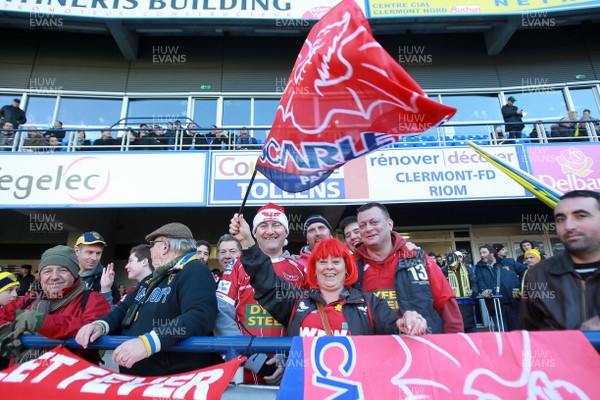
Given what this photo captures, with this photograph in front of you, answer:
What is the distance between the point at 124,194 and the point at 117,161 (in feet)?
2.72

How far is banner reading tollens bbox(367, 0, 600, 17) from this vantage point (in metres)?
10.6

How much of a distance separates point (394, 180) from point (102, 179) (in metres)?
6.57

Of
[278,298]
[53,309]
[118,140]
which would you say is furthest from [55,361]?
[118,140]

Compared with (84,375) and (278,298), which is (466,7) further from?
(84,375)

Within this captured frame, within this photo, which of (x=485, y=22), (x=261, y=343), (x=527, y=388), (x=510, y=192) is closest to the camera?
(x=527, y=388)

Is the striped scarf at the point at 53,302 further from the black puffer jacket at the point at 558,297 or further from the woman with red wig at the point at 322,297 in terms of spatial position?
the black puffer jacket at the point at 558,297

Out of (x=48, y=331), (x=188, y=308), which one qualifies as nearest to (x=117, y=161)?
(x=48, y=331)

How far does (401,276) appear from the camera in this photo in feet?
8.63

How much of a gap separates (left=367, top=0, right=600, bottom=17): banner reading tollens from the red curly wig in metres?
10.6

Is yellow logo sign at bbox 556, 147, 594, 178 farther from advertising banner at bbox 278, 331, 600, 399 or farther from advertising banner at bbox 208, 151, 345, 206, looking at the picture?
advertising banner at bbox 278, 331, 600, 399

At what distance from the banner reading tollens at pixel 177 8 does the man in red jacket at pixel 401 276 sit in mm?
9842

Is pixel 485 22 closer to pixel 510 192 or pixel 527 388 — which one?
pixel 510 192

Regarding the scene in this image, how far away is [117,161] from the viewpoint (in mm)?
8195

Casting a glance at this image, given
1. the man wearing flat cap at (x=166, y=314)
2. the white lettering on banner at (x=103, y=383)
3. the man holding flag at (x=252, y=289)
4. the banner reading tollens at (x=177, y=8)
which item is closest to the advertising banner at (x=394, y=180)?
the man holding flag at (x=252, y=289)
